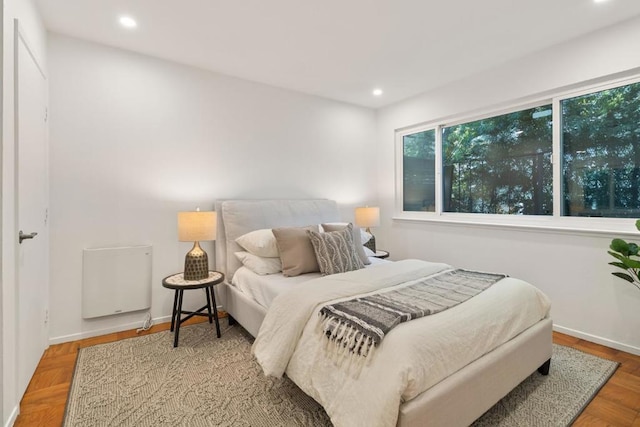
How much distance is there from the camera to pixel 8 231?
1.66 m

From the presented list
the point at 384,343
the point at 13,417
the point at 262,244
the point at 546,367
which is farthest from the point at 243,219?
the point at 546,367

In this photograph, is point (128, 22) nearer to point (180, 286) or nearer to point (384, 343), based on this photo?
point (180, 286)

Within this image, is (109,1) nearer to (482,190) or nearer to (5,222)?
(5,222)

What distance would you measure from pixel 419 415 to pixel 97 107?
3224 mm

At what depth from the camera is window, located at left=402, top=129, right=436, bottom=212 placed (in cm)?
406

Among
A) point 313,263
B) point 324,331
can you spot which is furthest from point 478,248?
point 324,331

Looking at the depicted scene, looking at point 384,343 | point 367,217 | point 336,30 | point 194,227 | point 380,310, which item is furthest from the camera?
point 367,217

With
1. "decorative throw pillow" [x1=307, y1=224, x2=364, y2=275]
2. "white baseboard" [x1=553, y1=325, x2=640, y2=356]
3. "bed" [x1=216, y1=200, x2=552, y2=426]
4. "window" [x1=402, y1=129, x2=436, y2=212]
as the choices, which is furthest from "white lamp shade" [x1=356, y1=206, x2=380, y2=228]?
"white baseboard" [x1=553, y1=325, x2=640, y2=356]

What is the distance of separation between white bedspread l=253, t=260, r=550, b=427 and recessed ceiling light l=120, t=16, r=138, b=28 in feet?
7.72

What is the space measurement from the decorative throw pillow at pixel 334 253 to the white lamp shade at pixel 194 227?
87 centimetres

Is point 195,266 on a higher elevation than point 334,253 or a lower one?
lower

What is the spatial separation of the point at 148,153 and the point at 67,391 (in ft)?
6.33

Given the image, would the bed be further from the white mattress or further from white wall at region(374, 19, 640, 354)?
white wall at region(374, 19, 640, 354)

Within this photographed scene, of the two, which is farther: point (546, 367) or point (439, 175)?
point (439, 175)
